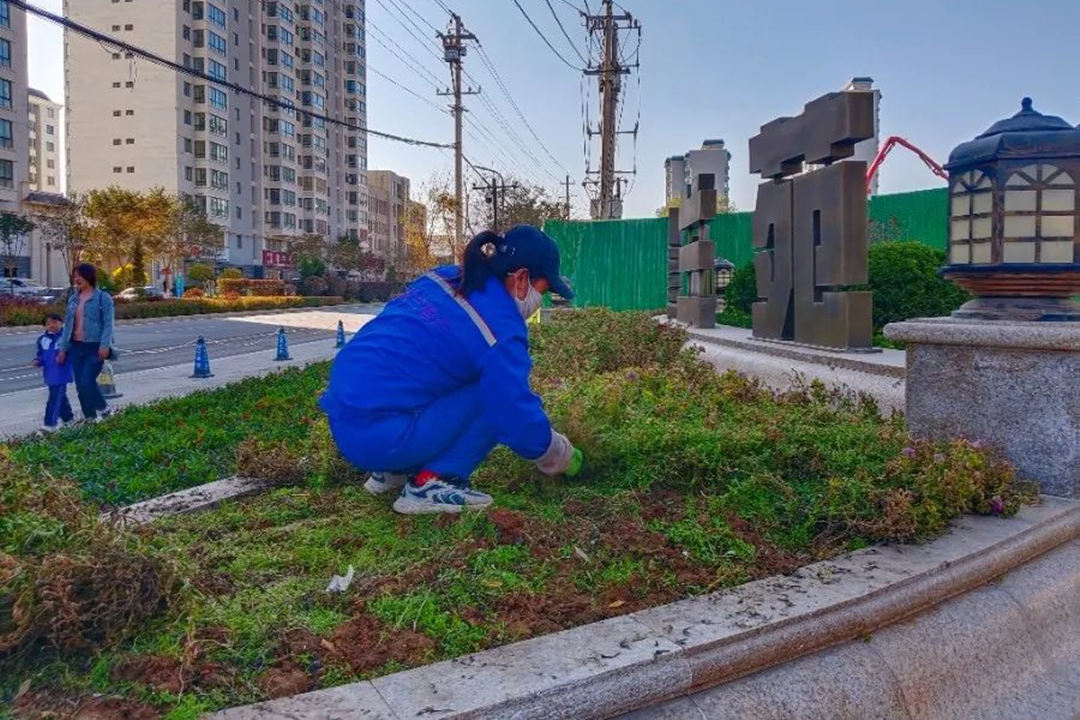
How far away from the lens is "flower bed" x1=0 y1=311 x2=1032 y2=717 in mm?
2238

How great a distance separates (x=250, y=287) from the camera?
49969 millimetres

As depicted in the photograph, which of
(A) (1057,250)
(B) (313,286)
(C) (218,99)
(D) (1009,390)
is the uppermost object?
(C) (218,99)

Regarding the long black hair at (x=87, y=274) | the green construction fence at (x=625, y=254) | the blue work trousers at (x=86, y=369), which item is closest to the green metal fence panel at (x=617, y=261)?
the green construction fence at (x=625, y=254)

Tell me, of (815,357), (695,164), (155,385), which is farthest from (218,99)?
(815,357)

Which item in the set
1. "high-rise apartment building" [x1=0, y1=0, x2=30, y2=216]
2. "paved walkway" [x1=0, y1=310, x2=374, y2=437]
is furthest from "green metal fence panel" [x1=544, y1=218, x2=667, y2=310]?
"high-rise apartment building" [x1=0, y1=0, x2=30, y2=216]

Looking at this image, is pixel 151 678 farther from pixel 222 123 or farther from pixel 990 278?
pixel 222 123

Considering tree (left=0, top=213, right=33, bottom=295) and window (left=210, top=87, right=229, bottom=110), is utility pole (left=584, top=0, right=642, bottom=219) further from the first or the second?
window (left=210, top=87, right=229, bottom=110)

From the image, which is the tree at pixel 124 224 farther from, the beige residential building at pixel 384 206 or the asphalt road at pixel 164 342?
the beige residential building at pixel 384 206

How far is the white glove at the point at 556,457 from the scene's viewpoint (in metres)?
3.47

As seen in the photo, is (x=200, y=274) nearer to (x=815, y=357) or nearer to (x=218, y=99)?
(x=218, y=99)

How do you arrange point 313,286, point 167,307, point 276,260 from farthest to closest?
point 276,260 → point 313,286 → point 167,307

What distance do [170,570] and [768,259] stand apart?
23.4 ft

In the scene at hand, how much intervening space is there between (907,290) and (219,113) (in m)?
68.4

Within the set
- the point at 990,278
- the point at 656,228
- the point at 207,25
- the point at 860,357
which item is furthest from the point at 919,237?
the point at 207,25
